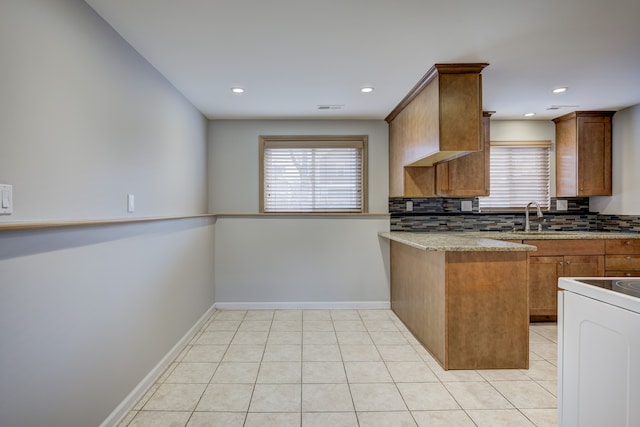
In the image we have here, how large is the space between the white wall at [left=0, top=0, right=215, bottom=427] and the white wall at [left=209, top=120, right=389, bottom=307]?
1313 mm

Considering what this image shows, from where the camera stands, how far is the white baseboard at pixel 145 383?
5.91 ft

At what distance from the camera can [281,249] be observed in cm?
390

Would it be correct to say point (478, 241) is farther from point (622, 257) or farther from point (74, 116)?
point (74, 116)

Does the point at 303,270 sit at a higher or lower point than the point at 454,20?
lower

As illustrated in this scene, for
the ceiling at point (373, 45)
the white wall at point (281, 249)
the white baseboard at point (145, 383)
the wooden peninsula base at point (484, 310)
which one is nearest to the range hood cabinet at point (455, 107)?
the ceiling at point (373, 45)

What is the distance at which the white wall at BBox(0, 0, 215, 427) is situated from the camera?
1233 mm

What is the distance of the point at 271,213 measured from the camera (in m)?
3.92

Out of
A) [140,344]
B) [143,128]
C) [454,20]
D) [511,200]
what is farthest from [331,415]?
[511,200]

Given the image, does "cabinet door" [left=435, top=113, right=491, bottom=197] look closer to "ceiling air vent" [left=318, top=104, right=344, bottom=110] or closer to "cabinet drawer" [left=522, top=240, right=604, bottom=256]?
"cabinet drawer" [left=522, top=240, right=604, bottom=256]

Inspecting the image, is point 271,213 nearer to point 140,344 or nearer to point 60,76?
point 140,344

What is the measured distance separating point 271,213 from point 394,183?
1495 millimetres

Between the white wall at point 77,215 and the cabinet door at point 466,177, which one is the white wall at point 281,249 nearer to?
the cabinet door at point 466,177

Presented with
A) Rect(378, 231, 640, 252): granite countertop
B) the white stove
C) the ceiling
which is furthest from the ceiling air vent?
the white stove

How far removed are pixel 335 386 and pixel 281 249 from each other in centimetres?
194
